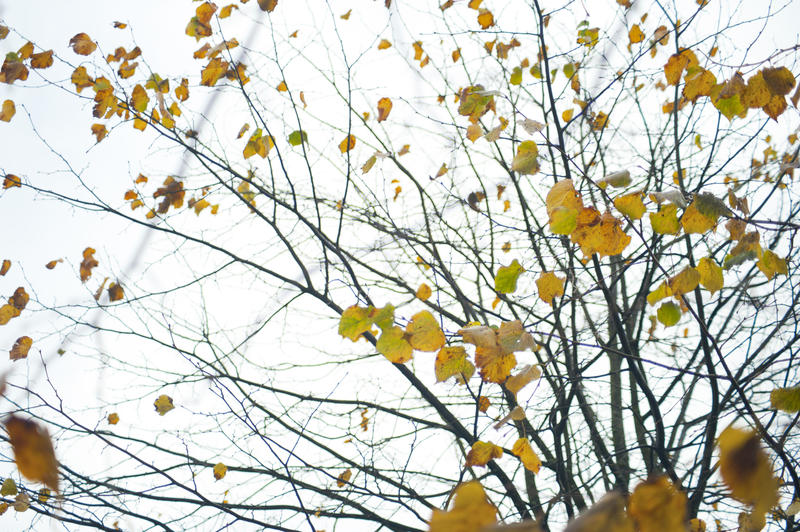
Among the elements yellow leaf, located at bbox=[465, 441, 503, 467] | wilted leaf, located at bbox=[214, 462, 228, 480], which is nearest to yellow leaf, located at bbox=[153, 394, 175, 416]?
wilted leaf, located at bbox=[214, 462, 228, 480]

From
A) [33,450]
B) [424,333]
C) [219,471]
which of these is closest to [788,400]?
[424,333]

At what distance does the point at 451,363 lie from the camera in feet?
6.59

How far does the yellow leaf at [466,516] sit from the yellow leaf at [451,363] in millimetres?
1163

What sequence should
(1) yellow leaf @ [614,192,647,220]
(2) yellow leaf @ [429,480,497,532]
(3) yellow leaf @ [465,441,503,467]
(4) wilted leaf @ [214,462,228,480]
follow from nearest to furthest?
(2) yellow leaf @ [429,480,497,532]
(1) yellow leaf @ [614,192,647,220]
(3) yellow leaf @ [465,441,503,467]
(4) wilted leaf @ [214,462,228,480]

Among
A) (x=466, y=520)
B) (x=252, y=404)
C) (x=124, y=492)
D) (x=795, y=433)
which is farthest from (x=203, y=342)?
(x=795, y=433)

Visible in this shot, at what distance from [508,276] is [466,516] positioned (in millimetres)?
1291

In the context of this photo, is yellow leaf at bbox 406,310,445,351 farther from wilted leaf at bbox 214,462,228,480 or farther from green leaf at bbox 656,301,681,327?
wilted leaf at bbox 214,462,228,480

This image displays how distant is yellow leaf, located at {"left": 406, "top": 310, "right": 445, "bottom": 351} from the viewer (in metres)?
1.84

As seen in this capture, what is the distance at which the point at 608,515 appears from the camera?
26.1 inches

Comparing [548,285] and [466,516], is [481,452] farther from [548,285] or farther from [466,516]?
[466,516]

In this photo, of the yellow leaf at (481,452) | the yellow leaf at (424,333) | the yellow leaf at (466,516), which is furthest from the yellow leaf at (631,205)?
the yellow leaf at (466,516)

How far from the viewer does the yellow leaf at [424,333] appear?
1.84 meters

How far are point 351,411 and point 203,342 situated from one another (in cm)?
93

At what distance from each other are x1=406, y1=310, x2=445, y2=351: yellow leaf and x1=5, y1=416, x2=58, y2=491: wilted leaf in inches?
45.5
